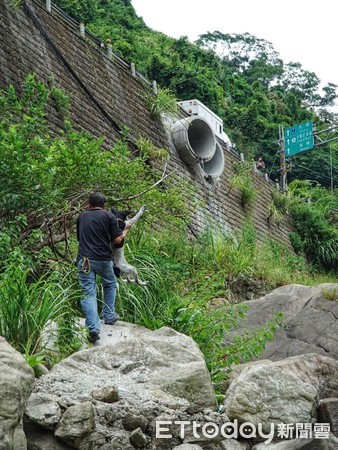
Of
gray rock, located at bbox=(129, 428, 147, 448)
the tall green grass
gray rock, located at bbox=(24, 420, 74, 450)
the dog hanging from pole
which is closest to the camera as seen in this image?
gray rock, located at bbox=(24, 420, 74, 450)

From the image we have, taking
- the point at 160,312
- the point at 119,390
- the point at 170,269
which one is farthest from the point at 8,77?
the point at 119,390

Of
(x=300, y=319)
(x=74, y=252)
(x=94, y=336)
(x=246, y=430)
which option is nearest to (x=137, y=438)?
(x=246, y=430)

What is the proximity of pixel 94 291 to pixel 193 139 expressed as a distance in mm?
11290

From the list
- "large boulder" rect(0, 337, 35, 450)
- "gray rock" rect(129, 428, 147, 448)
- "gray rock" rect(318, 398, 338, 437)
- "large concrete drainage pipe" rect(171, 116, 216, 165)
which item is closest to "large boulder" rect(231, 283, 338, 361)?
"gray rock" rect(318, 398, 338, 437)

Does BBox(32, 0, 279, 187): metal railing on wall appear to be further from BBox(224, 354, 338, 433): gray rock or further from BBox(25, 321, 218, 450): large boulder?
BBox(224, 354, 338, 433): gray rock

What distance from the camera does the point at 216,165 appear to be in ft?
61.0

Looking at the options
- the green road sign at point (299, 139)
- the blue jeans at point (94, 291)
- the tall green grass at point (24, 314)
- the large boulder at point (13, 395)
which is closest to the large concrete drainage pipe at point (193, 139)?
the blue jeans at point (94, 291)

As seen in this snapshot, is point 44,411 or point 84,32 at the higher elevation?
point 84,32

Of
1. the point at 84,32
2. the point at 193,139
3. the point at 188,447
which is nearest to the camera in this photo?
the point at 188,447

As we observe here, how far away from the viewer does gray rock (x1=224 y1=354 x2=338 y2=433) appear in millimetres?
5438

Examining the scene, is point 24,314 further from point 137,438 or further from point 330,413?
point 330,413

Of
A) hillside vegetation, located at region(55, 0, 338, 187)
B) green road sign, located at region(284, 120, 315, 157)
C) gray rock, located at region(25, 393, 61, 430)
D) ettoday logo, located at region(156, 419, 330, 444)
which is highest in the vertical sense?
hillside vegetation, located at region(55, 0, 338, 187)

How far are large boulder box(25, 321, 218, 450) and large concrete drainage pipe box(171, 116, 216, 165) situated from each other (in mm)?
10656

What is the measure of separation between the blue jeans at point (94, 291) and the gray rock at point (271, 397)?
5.39ft
